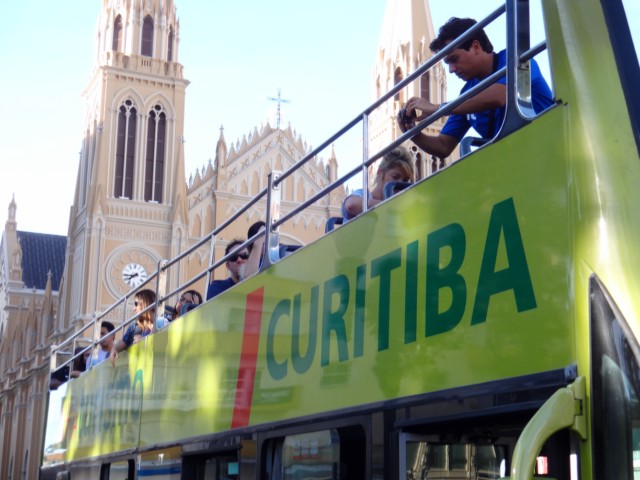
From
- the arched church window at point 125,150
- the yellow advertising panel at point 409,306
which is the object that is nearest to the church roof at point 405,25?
the arched church window at point 125,150

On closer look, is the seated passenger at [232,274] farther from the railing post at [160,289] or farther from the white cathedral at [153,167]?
the white cathedral at [153,167]

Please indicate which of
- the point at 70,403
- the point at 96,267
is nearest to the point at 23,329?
the point at 96,267

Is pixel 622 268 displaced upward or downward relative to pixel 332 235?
downward

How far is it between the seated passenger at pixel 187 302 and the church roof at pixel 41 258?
66919 mm

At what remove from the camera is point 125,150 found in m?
48.2

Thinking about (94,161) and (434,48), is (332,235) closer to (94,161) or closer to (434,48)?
(434,48)

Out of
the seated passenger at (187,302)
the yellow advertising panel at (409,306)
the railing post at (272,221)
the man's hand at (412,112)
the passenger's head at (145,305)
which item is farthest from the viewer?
the passenger's head at (145,305)

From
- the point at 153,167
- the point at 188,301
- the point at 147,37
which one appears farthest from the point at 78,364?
the point at 147,37

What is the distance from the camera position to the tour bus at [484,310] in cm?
254

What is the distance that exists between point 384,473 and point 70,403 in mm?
6784

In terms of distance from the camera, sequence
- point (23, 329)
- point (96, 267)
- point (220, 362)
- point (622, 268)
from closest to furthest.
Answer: point (622, 268) → point (220, 362) → point (96, 267) → point (23, 329)

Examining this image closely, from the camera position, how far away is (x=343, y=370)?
13.2 ft

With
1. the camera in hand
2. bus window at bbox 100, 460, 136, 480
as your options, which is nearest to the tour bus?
the camera in hand

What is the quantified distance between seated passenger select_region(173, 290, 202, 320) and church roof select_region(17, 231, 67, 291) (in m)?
66.9
